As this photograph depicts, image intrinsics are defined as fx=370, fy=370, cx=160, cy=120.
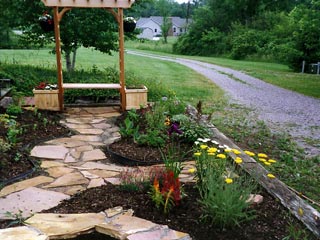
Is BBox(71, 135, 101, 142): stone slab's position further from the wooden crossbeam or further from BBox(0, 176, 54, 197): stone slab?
the wooden crossbeam

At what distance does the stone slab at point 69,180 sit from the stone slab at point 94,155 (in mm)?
488

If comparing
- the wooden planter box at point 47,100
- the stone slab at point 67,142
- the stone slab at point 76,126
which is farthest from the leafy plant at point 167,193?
the wooden planter box at point 47,100

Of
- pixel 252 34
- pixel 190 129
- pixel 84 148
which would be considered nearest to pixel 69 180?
pixel 84 148

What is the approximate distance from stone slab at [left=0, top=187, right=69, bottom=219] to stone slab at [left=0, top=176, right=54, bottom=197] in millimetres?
68

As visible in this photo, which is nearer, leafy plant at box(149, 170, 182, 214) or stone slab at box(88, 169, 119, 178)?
leafy plant at box(149, 170, 182, 214)

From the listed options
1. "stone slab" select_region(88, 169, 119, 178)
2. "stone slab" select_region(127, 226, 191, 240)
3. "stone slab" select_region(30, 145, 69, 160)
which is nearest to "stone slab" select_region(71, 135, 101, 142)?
"stone slab" select_region(30, 145, 69, 160)

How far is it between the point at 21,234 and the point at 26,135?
8.14 ft

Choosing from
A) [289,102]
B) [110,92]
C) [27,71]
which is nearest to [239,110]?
[289,102]

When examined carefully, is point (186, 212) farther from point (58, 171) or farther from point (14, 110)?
point (14, 110)

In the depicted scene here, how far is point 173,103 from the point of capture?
232 inches

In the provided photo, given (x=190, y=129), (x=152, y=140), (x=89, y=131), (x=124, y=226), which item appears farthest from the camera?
(x=89, y=131)

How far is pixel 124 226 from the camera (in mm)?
2615

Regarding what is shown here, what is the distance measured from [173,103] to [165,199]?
321cm

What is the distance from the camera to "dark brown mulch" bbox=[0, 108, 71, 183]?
361cm
